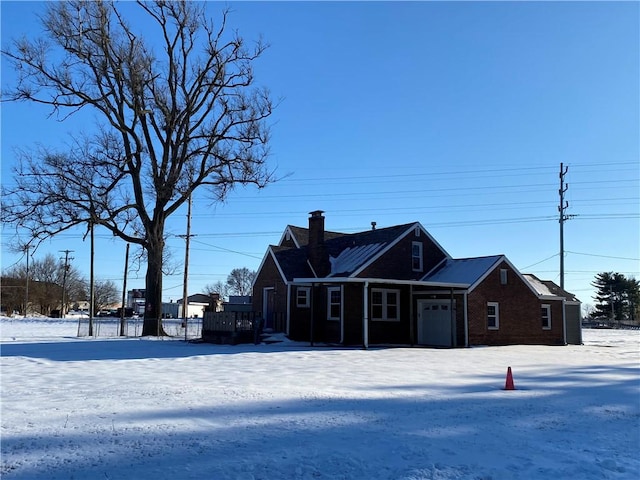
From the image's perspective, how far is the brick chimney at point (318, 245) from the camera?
29.5 metres

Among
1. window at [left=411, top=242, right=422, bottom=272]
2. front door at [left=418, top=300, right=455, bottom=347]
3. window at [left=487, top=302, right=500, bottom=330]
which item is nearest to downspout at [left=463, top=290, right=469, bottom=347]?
front door at [left=418, top=300, right=455, bottom=347]

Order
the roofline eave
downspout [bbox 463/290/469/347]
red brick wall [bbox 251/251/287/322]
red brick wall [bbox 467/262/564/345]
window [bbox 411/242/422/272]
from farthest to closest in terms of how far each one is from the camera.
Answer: red brick wall [bbox 251/251/287/322]
window [bbox 411/242/422/272]
red brick wall [bbox 467/262/564/345]
downspout [bbox 463/290/469/347]
the roofline eave

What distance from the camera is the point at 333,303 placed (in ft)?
89.4

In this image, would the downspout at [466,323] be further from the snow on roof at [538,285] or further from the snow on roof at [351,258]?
the snow on roof at [538,285]

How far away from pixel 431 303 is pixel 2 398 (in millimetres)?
21682

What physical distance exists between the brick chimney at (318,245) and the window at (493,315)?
27.8 ft

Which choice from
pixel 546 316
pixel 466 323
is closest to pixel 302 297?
pixel 466 323

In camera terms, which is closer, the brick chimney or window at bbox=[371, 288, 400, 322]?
window at bbox=[371, 288, 400, 322]

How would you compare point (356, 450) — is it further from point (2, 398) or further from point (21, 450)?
point (2, 398)

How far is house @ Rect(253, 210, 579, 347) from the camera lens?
1057 inches

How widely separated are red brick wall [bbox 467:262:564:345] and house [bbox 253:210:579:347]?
5 cm

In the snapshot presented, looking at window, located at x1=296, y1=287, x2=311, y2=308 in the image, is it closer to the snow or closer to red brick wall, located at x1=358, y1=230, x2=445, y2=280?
red brick wall, located at x1=358, y1=230, x2=445, y2=280

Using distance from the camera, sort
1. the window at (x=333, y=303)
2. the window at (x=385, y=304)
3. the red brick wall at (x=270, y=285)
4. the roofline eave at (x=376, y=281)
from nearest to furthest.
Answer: the roofline eave at (x=376, y=281), the window at (x=333, y=303), the window at (x=385, y=304), the red brick wall at (x=270, y=285)

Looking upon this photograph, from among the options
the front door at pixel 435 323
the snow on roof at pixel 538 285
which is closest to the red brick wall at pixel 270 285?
the front door at pixel 435 323
